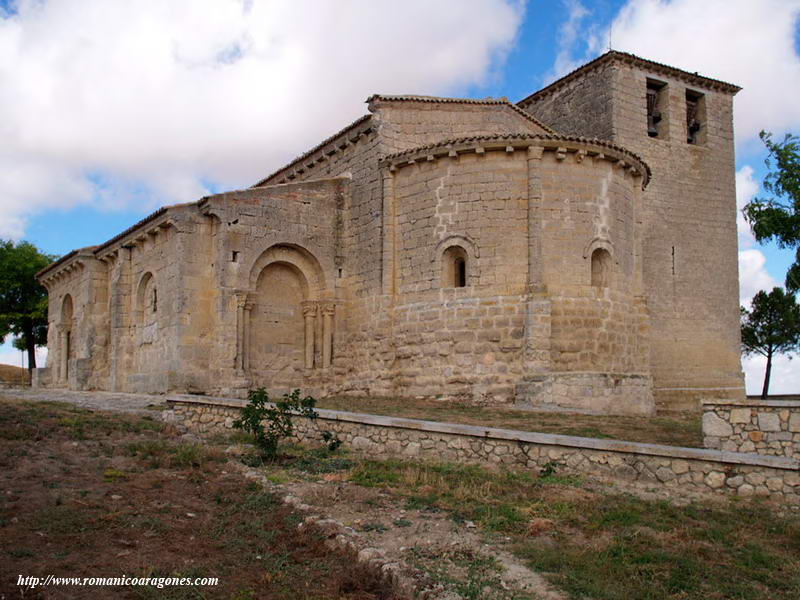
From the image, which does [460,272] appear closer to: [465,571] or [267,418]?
A: [267,418]

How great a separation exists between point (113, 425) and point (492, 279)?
8257 millimetres

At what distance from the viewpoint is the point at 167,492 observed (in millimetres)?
8070

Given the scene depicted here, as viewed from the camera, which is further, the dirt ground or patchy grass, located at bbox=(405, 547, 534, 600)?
the dirt ground

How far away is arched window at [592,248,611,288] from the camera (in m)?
16.4

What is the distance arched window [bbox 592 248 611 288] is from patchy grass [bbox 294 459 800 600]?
8290 millimetres

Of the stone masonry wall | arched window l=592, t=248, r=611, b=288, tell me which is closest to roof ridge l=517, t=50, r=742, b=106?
the stone masonry wall

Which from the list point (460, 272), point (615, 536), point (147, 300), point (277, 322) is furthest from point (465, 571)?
point (147, 300)

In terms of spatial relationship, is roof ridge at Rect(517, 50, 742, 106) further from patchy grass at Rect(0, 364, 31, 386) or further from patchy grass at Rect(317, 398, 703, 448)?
patchy grass at Rect(0, 364, 31, 386)

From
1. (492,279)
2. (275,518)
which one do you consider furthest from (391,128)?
(275,518)

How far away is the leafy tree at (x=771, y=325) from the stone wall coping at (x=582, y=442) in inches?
1094

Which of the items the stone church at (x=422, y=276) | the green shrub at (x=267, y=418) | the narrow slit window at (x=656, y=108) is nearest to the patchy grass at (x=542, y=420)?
the stone church at (x=422, y=276)

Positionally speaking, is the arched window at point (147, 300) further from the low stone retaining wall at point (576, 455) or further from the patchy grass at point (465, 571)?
the patchy grass at point (465, 571)

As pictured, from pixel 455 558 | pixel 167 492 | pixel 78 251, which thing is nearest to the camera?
pixel 455 558

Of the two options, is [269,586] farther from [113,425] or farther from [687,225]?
[687,225]
